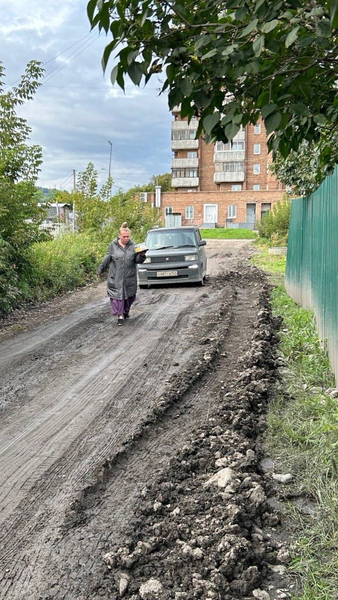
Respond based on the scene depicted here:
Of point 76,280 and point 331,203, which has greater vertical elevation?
point 331,203

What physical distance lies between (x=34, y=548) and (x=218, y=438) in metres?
1.88

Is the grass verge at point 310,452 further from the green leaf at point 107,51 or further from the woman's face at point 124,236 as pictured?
the woman's face at point 124,236

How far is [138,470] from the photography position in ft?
14.6

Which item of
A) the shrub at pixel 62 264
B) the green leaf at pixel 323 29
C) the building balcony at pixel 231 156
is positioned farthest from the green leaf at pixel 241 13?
the building balcony at pixel 231 156

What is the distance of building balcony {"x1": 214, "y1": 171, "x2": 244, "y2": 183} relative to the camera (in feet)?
236

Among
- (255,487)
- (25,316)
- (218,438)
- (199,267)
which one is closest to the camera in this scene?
(255,487)

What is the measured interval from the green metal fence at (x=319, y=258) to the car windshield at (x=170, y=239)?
155 inches

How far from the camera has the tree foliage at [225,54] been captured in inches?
103

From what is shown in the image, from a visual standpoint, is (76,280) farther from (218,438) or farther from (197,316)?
(218,438)

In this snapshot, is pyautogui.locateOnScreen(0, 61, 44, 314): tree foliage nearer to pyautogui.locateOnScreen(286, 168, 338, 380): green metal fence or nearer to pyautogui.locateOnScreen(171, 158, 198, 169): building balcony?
pyautogui.locateOnScreen(286, 168, 338, 380): green metal fence

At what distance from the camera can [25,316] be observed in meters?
12.4

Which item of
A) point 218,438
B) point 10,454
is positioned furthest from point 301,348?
point 10,454

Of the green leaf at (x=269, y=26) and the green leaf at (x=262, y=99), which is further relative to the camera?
the green leaf at (x=262, y=99)

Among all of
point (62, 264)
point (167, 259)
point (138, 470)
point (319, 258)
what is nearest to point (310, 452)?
point (138, 470)
